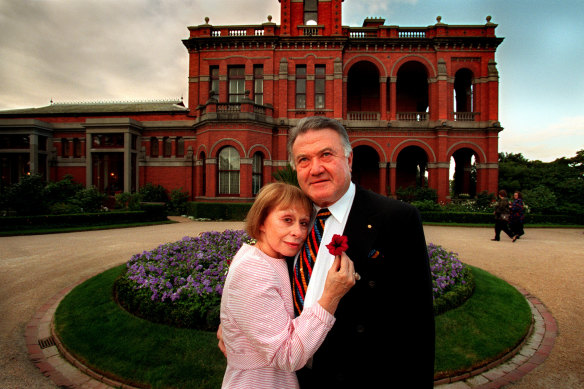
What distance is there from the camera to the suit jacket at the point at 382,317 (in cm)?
140

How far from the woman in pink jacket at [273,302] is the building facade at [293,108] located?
1597 centimetres

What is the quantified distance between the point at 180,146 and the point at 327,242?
21146 millimetres

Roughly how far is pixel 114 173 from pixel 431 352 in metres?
24.4

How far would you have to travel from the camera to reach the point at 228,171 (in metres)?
17.5

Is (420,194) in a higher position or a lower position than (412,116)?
lower

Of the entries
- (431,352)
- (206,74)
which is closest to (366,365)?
(431,352)

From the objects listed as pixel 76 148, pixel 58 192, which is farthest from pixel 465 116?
pixel 76 148

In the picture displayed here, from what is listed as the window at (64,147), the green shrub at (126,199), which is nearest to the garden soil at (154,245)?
the green shrub at (126,199)

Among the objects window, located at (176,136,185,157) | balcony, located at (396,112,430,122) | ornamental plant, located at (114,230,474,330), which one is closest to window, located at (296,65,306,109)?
balcony, located at (396,112,430,122)

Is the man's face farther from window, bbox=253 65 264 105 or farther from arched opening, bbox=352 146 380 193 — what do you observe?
arched opening, bbox=352 146 380 193

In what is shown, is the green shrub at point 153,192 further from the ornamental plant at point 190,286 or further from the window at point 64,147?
the ornamental plant at point 190,286

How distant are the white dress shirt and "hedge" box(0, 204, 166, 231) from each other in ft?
49.9

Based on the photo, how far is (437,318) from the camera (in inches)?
155

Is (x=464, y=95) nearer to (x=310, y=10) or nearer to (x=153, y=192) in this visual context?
(x=310, y=10)
